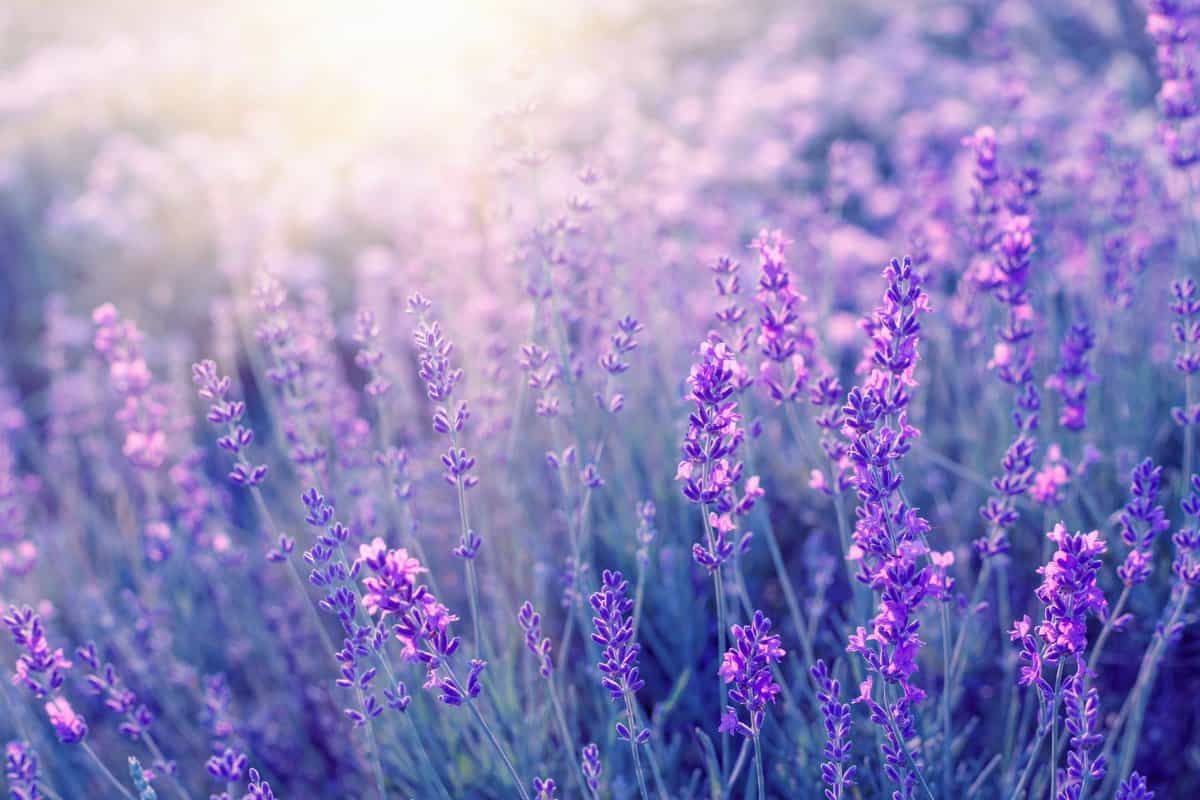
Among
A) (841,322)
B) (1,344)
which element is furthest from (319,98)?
(841,322)

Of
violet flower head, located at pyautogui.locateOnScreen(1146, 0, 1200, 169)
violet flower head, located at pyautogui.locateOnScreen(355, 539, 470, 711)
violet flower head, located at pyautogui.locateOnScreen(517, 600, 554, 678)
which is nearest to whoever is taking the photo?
violet flower head, located at pyautogui.locateOnScreen(355, 539, 470, 711)

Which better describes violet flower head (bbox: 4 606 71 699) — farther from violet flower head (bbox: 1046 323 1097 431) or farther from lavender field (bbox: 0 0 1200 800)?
violet flower head (bbox: 1046 323 1097 431)

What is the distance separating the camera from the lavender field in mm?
1623

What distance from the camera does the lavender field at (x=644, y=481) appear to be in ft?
5.32

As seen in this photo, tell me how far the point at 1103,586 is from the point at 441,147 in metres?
5.46

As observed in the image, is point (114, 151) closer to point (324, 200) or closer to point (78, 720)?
point (324, 200)

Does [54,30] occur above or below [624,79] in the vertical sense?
above

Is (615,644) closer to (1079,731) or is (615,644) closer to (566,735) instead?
(566,735)

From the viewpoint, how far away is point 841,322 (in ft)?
14.7

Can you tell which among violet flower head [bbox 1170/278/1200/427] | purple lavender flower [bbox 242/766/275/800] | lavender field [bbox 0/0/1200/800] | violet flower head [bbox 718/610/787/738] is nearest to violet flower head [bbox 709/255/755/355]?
lavender field [bbox 0/0/1200/800]

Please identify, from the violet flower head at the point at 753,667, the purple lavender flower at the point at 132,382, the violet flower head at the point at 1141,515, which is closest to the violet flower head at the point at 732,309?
the violet flower head at the point at 753,667

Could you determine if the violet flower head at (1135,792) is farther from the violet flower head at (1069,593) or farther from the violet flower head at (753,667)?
the violet flower head at (753,667)

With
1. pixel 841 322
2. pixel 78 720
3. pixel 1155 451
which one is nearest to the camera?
pixel 78 720

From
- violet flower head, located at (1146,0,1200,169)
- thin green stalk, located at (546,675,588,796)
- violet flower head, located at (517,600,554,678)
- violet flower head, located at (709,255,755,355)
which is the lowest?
thin green stalk, located at (546,675,588,796)
